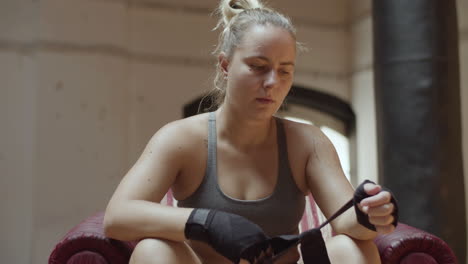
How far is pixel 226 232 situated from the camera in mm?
1289

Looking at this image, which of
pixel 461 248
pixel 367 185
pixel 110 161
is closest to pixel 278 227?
pixel 367 185

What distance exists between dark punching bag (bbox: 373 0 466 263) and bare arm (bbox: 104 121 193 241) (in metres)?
1.76

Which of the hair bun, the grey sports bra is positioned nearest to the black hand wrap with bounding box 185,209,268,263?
the grey sports bra

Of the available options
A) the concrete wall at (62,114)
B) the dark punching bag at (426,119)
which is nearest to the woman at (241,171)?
the dark punching bag at (426,119)

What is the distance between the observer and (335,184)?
62.7 inches

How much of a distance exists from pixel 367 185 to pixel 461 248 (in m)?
2.03

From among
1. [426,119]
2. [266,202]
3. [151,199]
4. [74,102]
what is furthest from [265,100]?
[74,102]

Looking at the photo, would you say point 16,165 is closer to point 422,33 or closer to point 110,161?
point 110,161

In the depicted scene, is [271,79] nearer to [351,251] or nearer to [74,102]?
[351,251]

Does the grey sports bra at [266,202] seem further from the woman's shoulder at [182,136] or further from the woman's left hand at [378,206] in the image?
the woman's left hand at [378,206]

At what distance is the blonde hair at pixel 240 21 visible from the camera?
62.2 inches

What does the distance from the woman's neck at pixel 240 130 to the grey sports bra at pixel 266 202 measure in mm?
36

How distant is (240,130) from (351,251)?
0.46 metres

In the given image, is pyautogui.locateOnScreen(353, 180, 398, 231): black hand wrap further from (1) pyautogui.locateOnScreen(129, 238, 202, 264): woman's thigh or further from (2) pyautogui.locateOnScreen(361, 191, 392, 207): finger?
(1) pyautogui.locateOnScreen(129, 238, 202, 264): woman's thigh
